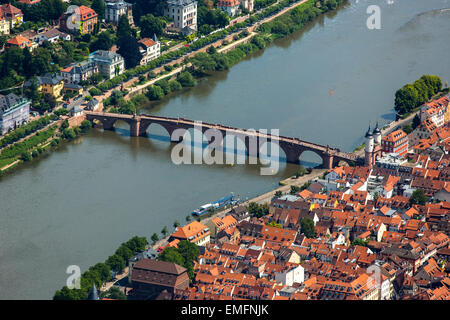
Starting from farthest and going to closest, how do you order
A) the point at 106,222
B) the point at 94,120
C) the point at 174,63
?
the point at 174,63, the point at 94,120, the point at 106,222

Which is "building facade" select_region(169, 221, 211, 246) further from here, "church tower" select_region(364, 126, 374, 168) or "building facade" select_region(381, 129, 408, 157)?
"building facade" select_region(381, 129, 408, 157)

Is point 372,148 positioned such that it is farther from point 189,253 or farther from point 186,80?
point 186,80

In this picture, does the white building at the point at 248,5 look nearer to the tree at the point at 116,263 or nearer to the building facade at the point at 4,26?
the building facade at the point at 4,26

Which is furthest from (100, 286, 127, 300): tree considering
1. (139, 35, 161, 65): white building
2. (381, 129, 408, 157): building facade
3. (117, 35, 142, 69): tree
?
(139, 35, 161, 65): white building

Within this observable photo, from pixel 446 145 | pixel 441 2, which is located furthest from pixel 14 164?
pixel 441 2

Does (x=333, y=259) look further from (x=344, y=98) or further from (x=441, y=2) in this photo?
(x=441, y=2)

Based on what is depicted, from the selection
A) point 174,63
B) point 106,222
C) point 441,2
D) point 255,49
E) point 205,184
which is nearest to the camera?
point 106,222

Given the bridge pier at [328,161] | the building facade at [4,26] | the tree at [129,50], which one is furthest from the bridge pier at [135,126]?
the building facade at [4,26]
